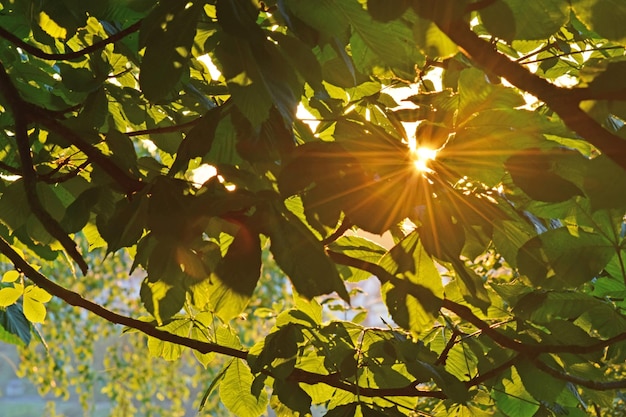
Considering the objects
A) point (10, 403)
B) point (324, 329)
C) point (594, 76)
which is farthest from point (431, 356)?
point (10, 403)

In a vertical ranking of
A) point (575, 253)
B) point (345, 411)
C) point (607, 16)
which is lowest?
point (345, 411)

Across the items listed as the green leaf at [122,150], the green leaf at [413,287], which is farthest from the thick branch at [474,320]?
the green leaf at [122,150]

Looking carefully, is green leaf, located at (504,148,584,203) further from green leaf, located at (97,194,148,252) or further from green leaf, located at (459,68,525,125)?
green leaf, located at (97,194,148,252)

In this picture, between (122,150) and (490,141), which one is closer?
(490,141)

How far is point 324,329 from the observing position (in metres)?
0.90

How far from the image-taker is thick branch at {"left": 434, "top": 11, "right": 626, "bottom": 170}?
47 cm

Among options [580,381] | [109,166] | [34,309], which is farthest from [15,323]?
[580,381]

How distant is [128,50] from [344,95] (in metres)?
0.29

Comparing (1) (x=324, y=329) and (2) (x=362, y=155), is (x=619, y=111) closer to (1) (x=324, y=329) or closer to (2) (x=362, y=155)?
(2) (x=362, y=155)

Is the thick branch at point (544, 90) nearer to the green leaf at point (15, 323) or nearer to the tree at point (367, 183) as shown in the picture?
the tree at point (367, 183)

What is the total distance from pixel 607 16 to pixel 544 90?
0.10m

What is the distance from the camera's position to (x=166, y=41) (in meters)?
0.54

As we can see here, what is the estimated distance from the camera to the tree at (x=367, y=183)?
1.75 ft

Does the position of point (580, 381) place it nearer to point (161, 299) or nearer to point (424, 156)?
point (424, 156)
